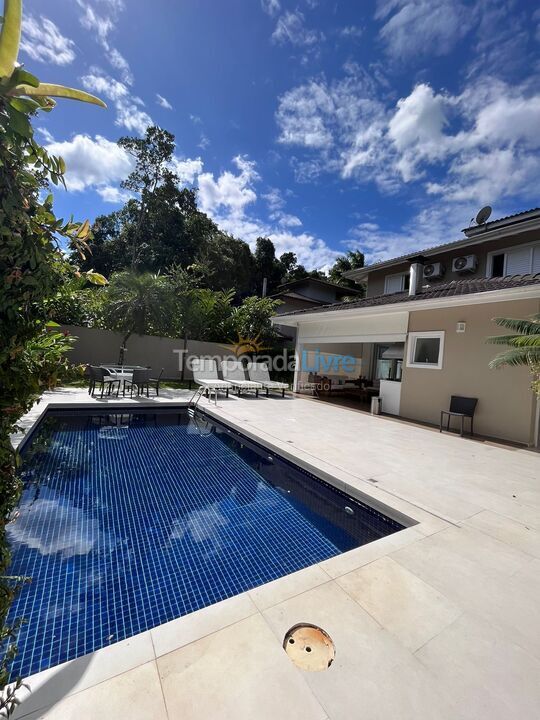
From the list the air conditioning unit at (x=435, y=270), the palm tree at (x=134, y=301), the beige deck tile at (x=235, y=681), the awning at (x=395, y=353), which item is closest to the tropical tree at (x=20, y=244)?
the beige deck tile at (x=235, y=681)

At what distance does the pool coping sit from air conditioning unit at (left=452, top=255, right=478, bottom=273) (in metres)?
15.4

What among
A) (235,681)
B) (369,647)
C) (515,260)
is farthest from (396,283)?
(235,681)

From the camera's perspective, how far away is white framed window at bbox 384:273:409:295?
19344 mm

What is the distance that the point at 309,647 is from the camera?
2346mm

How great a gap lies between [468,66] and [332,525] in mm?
13414

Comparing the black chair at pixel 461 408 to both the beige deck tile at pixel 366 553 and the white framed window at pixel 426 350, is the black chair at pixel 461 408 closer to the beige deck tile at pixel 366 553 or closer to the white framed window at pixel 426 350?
the white framed window at pixel 426 350

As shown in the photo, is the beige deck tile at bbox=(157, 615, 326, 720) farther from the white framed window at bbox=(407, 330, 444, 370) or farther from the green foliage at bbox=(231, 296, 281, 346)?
the green foliage at bbox=(231, 296, 281, 346)

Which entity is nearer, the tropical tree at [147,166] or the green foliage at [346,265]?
the tropical tree at [147,166]

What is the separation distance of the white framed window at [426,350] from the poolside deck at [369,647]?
23.7 ft

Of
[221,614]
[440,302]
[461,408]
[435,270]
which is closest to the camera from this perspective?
[221,614]

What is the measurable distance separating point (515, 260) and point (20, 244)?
752 inches

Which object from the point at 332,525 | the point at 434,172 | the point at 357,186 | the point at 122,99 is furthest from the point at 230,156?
the point at 332,525

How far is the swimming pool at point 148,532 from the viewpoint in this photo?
3191 millimetres

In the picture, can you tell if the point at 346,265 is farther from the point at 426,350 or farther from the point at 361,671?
the point at 361,671
